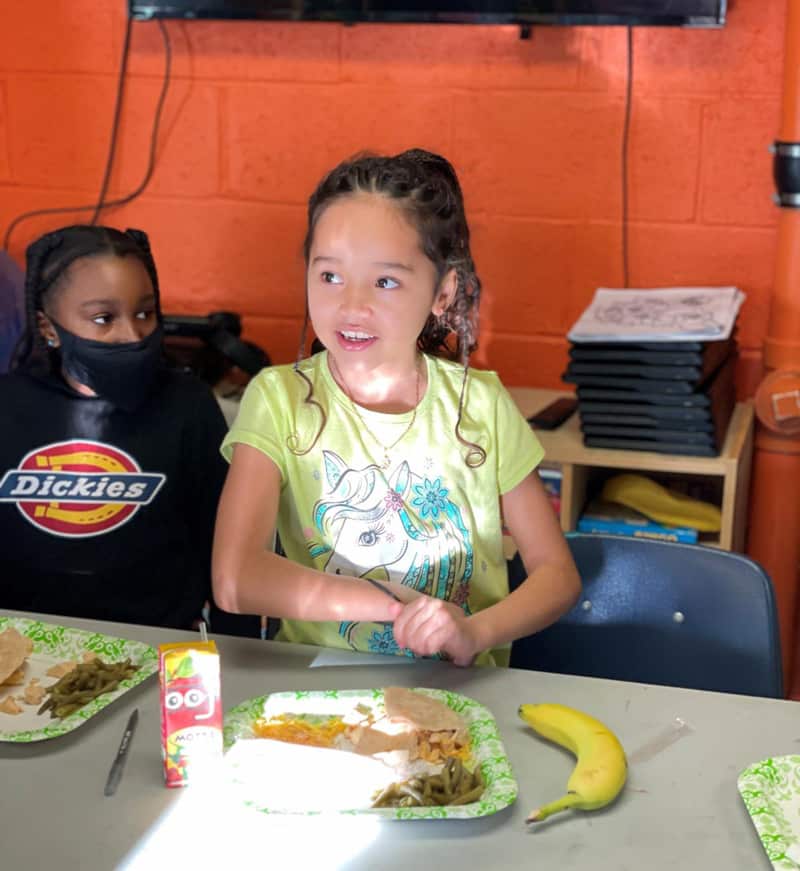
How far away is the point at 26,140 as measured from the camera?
2.78m

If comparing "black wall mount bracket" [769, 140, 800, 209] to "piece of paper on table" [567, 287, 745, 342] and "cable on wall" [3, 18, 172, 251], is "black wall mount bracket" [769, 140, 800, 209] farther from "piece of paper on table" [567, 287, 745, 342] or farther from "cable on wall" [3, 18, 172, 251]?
"cable on wall" [3, 18, 172, 251]

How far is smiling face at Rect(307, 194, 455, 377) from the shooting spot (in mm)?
1422

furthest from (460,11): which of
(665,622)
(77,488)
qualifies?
(665,622)

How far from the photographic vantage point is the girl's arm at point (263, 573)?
131cm

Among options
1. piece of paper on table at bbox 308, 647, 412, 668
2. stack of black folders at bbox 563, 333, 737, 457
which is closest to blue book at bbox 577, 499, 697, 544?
stack of black folders at bbox 563, 333, 737, 457

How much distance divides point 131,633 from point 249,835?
17.3 inches

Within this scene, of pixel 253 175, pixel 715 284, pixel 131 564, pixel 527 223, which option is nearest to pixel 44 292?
pixel 131 564

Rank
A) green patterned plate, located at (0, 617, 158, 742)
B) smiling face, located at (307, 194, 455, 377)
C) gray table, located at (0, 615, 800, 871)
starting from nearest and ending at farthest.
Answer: gray table, located at (0, 615, 800, 871)
green patterned plate, located at (0, 617, 158, 742)
smiling face, located at (307, 194, 455, 377)

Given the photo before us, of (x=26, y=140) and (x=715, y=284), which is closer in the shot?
(x=715, y=284)

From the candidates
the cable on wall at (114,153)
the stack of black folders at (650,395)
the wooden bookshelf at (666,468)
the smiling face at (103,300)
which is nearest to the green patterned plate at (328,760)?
the smiling face at (103,300)

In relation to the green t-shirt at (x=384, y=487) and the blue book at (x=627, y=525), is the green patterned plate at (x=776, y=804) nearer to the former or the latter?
the green t-shirt at (x=384, y=487)

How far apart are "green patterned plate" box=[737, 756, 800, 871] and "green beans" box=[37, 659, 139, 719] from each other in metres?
0.63

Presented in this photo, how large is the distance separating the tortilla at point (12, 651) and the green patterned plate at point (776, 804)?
735mm

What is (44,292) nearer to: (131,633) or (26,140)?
(131,633)
